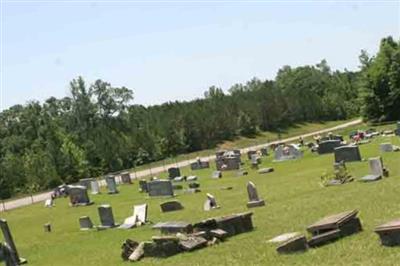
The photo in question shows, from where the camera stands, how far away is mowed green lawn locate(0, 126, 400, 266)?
1521cm

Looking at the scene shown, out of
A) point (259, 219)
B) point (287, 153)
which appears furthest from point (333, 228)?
point (287, 153)

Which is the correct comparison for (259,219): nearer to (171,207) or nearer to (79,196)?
(171,207)

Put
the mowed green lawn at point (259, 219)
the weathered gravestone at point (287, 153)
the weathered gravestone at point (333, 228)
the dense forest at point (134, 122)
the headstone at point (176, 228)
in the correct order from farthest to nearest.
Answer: the dense forest at point (134, 122) → the weathered gravestone at point (287, 153) → the headstone at point (176, 228) → the weathered gravestone at point (333, 228) → the mowed green lawn at point (259, 219)

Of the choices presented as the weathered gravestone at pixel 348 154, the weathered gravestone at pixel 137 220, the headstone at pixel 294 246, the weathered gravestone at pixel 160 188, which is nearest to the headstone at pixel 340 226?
the headstone at pixel 294 246

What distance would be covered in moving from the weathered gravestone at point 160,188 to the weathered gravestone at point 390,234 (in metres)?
24.0

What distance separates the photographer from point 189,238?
1875cm

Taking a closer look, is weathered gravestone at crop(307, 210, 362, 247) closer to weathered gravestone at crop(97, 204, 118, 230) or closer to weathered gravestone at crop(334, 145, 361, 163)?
weathered gravestone at crop(97, 204, 118, 230)

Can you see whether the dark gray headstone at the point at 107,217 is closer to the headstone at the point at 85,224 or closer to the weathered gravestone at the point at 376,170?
the headstone at the point at 85,224

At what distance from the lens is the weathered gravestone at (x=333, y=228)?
15703 mm

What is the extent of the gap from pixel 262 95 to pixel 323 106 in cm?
1742

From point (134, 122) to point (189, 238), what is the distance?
8999 cm

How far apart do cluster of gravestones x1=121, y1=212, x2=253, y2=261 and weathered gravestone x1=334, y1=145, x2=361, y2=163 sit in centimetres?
1989

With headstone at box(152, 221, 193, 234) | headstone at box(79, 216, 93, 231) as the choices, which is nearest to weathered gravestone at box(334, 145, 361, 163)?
headstone at box(79, 216, 93, 231)

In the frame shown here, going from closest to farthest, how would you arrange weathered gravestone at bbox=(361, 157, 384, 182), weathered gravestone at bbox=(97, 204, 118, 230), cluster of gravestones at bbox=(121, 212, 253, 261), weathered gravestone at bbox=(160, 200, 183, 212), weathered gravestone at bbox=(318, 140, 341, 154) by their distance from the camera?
cluster of gravestones at bbox=(121, 212, 253, 261) < weathered gravestone at bbox=(97, 204, 118, 230) < weathered gravestone at bbox=(361, 157, 384, 182) < weathered gravestone at bbox=(160, 200, 183, 212) < weathered gravestone at bbox=(318, 140, 341, 154)
